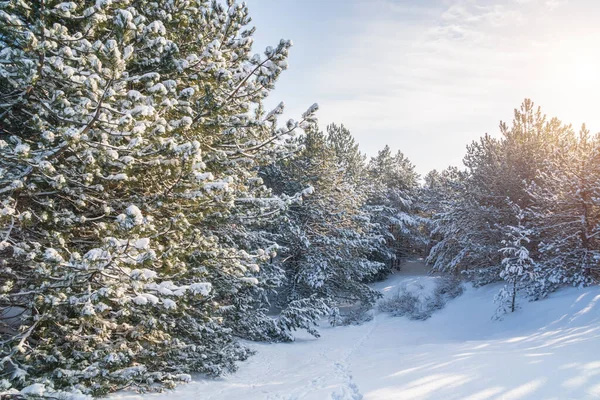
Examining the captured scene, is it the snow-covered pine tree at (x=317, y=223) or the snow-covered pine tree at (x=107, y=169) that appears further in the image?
the snow-covered pine tree at (x=317, y=223)

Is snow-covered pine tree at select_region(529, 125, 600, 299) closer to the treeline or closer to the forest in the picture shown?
the forest

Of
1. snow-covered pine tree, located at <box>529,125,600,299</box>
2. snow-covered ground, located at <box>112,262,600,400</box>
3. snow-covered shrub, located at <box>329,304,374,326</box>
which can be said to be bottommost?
snow-covered shrub, located at <box>329,304,374,326</box>

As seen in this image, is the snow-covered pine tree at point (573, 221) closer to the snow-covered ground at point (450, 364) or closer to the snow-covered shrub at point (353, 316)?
the snow-covered ground at point (450, 364)

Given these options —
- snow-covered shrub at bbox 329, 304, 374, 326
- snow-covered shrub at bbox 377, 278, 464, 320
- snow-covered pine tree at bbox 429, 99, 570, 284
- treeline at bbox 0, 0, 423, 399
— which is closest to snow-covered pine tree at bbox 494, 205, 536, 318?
snow-covered pine tree at bbox 429, 99, 570, 284

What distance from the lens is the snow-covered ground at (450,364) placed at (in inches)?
211

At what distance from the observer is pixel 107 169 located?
17.2 feet

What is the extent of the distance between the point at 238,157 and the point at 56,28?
3.74m

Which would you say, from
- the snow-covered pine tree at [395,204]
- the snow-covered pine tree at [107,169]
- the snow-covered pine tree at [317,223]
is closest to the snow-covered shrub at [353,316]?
the snow-covered pine tree at [317,223]

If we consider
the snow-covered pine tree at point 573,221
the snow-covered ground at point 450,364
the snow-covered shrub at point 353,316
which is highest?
the snow-covered pine tree at point 573,221

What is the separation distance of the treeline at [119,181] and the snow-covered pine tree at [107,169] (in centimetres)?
3

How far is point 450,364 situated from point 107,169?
23.6 feet

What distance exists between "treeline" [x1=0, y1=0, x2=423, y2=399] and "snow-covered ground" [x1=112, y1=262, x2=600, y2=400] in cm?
156

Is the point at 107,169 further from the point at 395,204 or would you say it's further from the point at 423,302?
the point at 395,204

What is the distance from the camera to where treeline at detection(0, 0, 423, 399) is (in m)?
4.16
